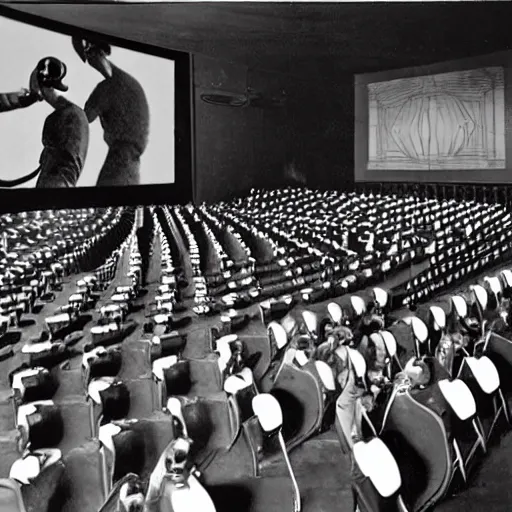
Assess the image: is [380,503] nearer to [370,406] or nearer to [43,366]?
[370,406]

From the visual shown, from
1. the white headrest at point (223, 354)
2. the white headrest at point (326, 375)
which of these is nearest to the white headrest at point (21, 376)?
the white headrest at point (223, 354)

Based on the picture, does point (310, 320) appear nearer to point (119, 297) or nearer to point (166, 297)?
point (166, 297)

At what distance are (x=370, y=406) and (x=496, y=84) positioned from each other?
109cm

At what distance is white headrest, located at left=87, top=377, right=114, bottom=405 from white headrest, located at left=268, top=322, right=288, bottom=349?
1.70 feet

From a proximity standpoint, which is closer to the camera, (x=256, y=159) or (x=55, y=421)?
(x=55, y=421)

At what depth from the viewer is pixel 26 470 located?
150 cm

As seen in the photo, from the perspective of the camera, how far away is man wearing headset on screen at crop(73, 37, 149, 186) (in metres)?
2.03

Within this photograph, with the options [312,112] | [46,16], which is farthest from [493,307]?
[46,16]

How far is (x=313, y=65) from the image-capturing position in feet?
6.98

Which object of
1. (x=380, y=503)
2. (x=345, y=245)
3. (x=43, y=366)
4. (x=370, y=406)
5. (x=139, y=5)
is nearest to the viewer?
(x=380, y=503)

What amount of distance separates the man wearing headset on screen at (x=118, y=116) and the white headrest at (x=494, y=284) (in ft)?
3.86

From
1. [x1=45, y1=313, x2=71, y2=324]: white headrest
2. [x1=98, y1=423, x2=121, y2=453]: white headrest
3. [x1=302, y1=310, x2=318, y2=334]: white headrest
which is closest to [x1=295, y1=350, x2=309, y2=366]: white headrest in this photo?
[x1=302, y1=310, x2=318, y2=334]: white headrest

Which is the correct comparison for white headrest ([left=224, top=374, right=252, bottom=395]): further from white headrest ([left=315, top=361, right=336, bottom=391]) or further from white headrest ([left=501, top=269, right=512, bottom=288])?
white headrest ([left=501, top=269, right=512, bottom=288])

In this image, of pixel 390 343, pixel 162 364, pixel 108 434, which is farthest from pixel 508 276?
pixel 108 434
